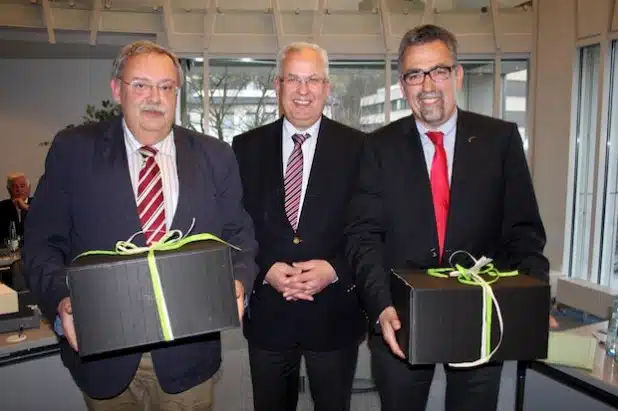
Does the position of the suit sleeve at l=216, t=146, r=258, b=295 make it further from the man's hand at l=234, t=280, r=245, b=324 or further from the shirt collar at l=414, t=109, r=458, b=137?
the shirt collar at l=414, t=109, r=458, b=137

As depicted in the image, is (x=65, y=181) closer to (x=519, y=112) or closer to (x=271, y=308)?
(x=271, y=308)

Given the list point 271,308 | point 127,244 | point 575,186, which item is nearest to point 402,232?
point 271,308

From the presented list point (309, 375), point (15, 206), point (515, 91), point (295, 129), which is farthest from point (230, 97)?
point (309, 375)

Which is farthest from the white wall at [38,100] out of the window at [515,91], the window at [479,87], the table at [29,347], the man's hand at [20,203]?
the table at [29,347]

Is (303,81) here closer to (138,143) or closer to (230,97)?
(138,143)

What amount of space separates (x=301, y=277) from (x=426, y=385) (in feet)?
1.96

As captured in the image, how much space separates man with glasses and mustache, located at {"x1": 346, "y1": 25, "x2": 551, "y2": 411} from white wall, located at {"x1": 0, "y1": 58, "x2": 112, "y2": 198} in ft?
21.9

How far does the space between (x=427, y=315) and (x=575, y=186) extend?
570cm

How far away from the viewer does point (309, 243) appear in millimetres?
2160

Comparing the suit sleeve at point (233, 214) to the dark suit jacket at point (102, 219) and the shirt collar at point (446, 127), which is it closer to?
the dark suit jacket at point (102, 219)

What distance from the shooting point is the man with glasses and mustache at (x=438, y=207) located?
175 cm

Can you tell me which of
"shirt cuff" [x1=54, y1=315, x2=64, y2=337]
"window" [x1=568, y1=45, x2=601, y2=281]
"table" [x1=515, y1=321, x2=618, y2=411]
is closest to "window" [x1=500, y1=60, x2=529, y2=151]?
"window" [x1=568, y1=45, x2=601, y2=281]

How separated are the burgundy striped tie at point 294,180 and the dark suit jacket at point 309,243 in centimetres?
2

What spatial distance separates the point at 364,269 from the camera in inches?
70.1
